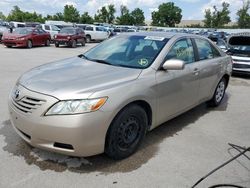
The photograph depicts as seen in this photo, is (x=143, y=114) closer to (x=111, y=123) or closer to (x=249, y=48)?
(x=111, y=123)

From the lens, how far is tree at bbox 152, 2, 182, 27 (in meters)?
95.9

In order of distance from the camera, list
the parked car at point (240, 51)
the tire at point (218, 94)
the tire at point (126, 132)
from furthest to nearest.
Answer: the parked car at point (240, 51)
the tire at point (218, 94)
the tire at point (126, 132)

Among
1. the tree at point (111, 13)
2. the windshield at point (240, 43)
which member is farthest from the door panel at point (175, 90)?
the tree at point (111, 13)

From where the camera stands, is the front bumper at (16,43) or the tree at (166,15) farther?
the tree at (166,15)

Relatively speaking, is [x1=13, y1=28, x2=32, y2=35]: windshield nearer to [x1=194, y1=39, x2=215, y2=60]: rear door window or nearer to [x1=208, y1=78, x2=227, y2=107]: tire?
[x1=208, y1=78, x2=227, y2=107]: tire

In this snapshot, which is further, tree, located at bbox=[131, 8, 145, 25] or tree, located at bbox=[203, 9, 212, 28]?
tree, located at bbox=[131, 8, 145, 25]

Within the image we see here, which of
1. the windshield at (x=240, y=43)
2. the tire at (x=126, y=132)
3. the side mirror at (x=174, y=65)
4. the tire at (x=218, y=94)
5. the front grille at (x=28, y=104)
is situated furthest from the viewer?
the windshield at (x=240, y=43)

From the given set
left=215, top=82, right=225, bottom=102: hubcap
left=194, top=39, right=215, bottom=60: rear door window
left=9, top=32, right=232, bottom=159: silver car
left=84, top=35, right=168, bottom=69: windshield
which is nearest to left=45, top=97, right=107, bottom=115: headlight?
left=9, top=32, right=232, bottom=159: silver car

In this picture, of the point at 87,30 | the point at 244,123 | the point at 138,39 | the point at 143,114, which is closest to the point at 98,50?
the point at 138,39

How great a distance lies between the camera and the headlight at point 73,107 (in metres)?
3.01

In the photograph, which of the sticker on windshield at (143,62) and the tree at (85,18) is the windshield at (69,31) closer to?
the sticker on windshield at (143,62)

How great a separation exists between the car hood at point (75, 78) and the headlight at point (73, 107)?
0.06 metres

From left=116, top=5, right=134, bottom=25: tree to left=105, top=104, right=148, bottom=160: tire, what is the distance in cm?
7970

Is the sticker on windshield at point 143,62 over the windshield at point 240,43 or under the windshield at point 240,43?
over
